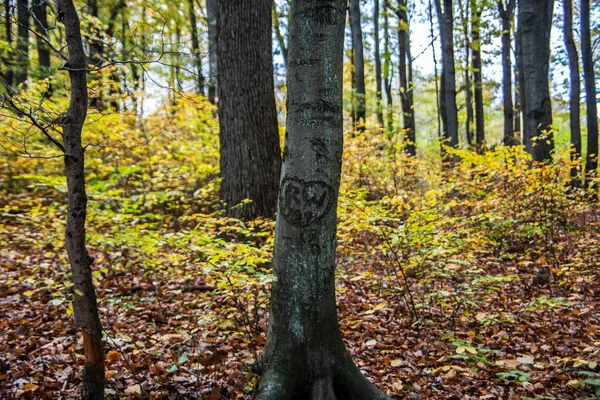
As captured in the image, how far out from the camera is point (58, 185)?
4.60 meters

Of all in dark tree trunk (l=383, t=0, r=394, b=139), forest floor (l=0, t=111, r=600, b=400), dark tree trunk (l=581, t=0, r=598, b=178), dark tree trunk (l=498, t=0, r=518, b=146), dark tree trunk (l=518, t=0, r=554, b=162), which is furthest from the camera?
dark tree trunk (l=383, t=0, r=394, b=139)

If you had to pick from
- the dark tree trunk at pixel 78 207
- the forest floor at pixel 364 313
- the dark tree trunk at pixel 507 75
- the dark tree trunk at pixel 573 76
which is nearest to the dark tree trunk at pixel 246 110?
the forest floor at pixel 364 313

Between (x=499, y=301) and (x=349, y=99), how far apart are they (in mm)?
10729

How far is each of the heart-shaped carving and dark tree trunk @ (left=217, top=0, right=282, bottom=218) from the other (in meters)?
3.04

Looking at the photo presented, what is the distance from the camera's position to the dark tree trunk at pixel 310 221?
2.45 meters

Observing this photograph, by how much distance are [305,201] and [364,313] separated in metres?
1.71

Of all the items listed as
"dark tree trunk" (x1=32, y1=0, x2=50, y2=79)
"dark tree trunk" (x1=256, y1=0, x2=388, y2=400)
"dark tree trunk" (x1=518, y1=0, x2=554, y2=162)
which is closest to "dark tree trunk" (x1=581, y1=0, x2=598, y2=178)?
"dark tree trunk" (x1=518, y1=0, x2=554, y2=162)

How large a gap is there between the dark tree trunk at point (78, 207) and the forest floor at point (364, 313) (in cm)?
53

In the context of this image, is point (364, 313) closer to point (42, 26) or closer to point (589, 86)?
point (42, 26)

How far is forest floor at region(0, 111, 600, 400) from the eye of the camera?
10.0 feet

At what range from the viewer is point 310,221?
2498 millimetres

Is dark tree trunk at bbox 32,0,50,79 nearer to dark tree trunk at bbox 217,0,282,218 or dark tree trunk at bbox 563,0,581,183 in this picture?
dark tree trunk at bbox 217,0,282,218

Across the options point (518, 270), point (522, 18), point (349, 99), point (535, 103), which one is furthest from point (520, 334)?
point (349, 99)

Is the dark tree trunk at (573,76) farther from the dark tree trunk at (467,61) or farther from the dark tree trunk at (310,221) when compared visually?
the dark tree trunk at (310,221)
